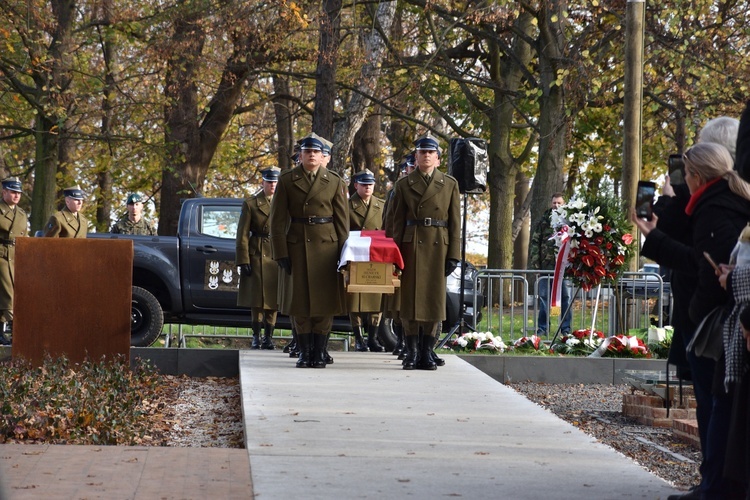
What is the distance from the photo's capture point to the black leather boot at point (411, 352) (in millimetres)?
11945

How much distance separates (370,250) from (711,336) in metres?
5.95

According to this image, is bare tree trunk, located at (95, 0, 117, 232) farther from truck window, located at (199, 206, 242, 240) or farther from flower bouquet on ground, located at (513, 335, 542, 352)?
flower bouquet on ground, located at (513, 335, 542, 352)

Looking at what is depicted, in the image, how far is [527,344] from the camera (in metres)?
14.9

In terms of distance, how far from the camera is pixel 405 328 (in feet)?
39.2

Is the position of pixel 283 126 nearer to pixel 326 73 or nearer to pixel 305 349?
pixel 326 73

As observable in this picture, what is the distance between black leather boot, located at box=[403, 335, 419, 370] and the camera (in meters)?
11.9

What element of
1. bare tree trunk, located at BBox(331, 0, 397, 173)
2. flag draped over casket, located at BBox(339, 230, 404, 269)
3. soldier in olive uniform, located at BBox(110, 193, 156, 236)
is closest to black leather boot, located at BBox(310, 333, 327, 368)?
flag draped over casket, located at BBox(339, 230, 404, 269)

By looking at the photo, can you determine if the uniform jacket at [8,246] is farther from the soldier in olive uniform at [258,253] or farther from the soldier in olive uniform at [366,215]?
the soldier in olive uniform at [366,215]

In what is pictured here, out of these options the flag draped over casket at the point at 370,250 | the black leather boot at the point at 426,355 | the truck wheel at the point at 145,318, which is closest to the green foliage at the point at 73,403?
the flag draped over casket at the point at 370,250

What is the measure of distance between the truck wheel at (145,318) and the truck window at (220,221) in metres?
1.13

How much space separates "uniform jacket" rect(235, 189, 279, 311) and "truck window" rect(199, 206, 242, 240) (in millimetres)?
1781

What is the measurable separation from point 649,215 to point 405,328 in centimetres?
613

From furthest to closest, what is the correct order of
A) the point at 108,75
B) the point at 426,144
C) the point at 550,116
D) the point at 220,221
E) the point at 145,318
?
the point at 108,75
the point at 550,116
the point at 220,221
the point at 145,318
the point at 426,144

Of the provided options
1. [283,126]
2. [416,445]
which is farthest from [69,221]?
[283,126]
